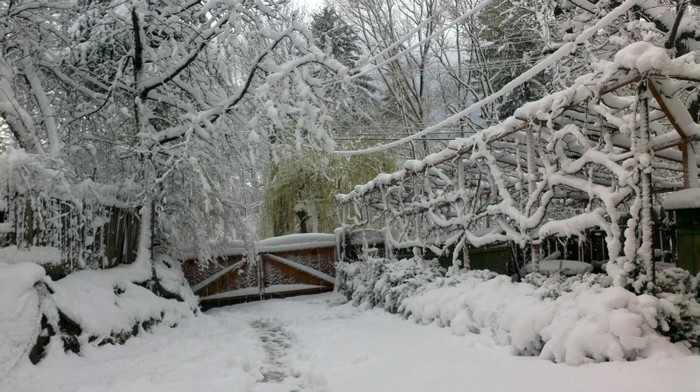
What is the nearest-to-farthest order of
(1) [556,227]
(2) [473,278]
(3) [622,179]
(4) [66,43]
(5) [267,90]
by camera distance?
(3) [622,179] → (1) [556,227] → (5) [267,90] → (2) [473,278] → (4) [66,43]

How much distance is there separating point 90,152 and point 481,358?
7.31 meters

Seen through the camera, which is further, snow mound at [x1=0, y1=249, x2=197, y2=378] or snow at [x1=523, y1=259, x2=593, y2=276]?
snow at [x1=523, y1=259, x2=593, y2=276]

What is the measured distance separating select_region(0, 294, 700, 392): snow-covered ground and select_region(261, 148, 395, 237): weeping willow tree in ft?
35.3

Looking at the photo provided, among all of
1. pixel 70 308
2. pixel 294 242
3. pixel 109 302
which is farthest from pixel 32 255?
pixel 294 242

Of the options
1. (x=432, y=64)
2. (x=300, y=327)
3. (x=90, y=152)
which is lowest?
(x=300, y=327)

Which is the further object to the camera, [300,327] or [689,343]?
[300,327]

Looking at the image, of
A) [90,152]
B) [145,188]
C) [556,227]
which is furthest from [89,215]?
Answer: [556,227]

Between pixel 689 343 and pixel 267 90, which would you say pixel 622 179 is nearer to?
pixel 689 343

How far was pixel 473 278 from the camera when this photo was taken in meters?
6.45

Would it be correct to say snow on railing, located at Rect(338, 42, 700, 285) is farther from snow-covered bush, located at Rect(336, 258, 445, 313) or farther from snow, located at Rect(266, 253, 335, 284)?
snow, located at Rect(266, 253, 335, 284)

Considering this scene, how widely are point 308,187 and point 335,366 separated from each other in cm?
1389

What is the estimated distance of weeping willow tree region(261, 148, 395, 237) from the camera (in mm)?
17797

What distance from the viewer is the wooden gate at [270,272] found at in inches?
513

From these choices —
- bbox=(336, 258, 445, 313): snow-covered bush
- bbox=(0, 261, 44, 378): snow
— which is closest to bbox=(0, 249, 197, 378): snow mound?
bbox=(0, 261, 44, 378): snow
